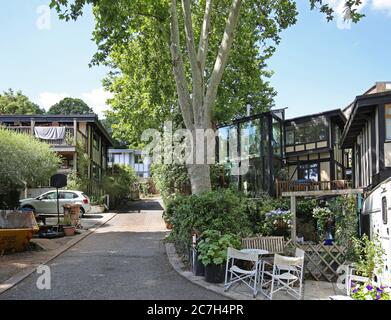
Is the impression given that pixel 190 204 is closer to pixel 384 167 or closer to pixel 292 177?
pixel 384 167

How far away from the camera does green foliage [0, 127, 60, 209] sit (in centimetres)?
1636

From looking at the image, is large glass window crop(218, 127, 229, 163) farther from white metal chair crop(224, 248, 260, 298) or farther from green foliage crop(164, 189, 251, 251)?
white metal chair crop(224, 248, 260, 298)

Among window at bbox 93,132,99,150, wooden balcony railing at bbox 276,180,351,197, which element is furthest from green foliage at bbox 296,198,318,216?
window at bbox 93,132,99,150

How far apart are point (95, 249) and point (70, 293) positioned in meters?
5.44

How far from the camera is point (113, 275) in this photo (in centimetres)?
917

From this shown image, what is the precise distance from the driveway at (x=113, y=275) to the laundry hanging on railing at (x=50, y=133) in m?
12.9

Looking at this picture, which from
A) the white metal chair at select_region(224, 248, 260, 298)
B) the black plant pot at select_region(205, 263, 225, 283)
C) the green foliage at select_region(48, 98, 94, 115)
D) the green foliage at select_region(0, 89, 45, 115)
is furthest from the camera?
the green foliage at select_region(48, 98, 94, 115)

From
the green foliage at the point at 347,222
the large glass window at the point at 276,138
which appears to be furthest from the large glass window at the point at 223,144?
the green foliage at the point at 347,222

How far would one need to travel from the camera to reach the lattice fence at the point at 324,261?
370 inches

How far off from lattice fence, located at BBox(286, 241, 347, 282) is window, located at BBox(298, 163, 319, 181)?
19009mm

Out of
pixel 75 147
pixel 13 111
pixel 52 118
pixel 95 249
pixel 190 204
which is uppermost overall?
pixel 13 111

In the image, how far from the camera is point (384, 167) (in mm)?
15156
